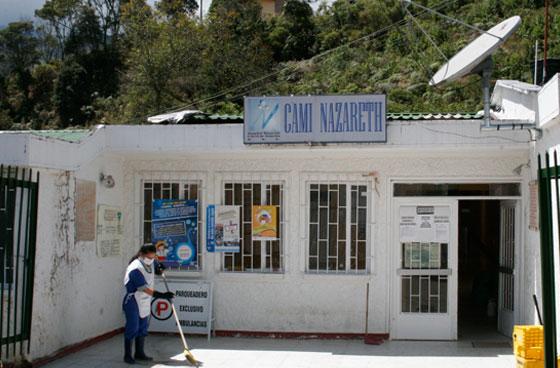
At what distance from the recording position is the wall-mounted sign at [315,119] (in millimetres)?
9750

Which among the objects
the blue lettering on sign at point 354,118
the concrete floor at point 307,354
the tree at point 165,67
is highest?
the tree at point 165,67

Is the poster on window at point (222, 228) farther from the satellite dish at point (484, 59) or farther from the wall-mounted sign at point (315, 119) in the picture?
the satellite dish at point (484, 59)

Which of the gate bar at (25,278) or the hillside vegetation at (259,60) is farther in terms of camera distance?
the hillside vegetation at (259,60)

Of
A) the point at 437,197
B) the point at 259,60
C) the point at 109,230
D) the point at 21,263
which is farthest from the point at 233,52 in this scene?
the point at 21,263

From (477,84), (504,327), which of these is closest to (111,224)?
(504,327)

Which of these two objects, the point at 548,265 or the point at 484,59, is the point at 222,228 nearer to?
the point at 484,59

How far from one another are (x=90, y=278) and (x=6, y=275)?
166 centimetres

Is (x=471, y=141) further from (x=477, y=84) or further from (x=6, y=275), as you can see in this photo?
(x=477, y=84)

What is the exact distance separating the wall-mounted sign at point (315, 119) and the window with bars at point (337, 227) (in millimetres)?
1180

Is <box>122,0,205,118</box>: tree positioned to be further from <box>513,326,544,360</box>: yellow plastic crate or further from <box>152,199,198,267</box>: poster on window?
<box>513,326,544,360</box>: yellow plastic crate

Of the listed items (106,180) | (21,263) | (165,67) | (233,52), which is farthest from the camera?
(233,52)

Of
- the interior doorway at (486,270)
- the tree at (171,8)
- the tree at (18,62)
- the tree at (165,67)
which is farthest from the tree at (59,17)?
the interior doorway at (486,270)

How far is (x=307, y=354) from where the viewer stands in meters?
9.64

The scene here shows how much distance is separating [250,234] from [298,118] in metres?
2.10
